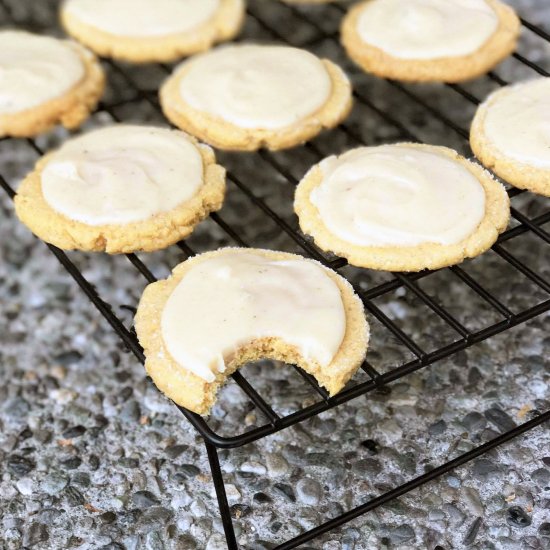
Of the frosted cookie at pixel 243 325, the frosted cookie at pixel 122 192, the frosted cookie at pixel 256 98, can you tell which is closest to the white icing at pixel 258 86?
the frosted cookie at pixel 256 98

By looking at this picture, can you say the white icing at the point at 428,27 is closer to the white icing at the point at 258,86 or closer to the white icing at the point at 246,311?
the white icing at the point at 258,86

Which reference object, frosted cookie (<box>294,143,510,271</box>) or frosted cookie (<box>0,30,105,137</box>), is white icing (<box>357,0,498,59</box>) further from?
frosted cookie (<box>0,30,105,137</box>)

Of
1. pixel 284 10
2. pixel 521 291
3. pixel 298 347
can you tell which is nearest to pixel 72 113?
pixel 298 347

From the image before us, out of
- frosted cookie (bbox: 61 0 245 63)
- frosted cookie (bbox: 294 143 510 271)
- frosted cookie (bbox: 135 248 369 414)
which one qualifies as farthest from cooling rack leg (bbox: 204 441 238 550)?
frosted cookie (bbox: 61 0 245 63)

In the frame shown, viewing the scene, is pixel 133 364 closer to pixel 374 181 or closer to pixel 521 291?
pixel 374 181

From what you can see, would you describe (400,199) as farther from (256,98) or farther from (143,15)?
(143,15)
